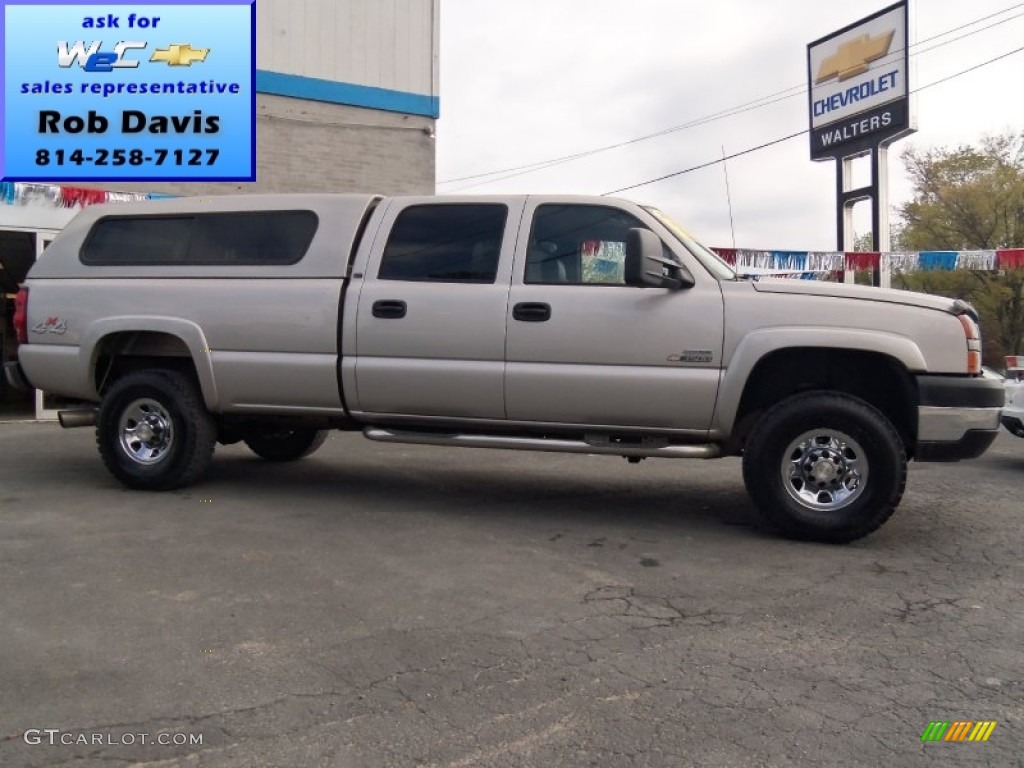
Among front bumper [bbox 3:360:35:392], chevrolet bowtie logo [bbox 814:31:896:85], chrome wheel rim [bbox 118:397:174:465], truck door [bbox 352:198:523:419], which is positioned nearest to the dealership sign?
chevrolet bowtie logo [bbox 814:31:896:85]

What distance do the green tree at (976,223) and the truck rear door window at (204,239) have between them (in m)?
33.6

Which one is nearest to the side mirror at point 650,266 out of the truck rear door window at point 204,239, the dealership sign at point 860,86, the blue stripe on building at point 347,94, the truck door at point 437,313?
the truck door at point 437,313

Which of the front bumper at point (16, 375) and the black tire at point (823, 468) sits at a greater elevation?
the front bumper at point (16, 375)

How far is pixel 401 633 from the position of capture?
357 cm

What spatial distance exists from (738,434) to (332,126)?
37.7ft

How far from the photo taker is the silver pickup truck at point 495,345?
4.99 m

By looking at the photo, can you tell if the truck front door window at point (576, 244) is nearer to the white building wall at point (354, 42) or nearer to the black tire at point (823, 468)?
the black tire at point (823, 468)

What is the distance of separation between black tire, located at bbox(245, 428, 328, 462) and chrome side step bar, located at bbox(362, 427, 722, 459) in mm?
2230

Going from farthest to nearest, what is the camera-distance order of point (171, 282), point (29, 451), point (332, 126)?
point (332, 126) < point (29, 451) < point (171, 282)

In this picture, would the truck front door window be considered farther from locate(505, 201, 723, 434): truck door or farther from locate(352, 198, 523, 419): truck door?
locate(352, 198, 523, 419): truck door

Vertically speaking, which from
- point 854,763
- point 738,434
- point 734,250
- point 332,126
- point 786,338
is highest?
point 332,126

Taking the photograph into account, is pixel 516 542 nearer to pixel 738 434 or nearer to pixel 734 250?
pixel 738 434

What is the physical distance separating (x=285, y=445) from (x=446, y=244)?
3095 mm

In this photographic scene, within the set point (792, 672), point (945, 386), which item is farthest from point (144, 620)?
point (945, 386)
